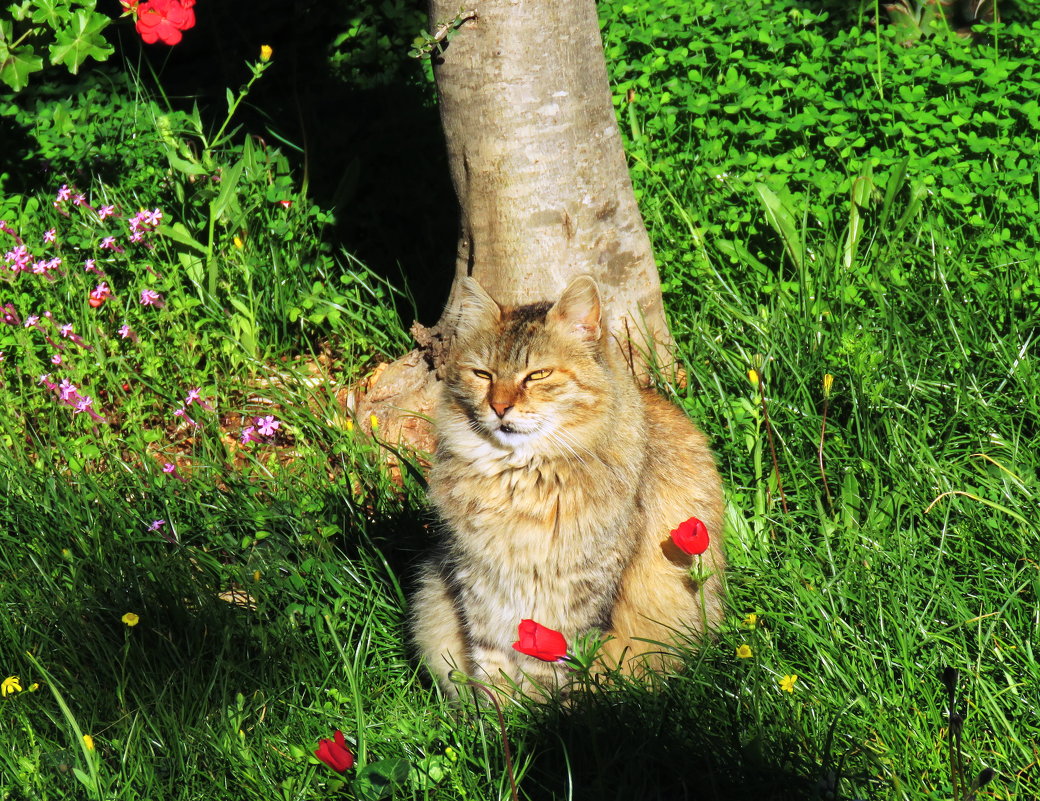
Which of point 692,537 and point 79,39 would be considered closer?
point 692,537

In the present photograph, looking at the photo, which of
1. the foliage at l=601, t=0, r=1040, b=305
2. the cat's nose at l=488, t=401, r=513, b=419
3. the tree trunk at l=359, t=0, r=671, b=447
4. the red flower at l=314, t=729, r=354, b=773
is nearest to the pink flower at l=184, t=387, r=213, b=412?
the tree trunk at l=359, t=0, r=671, b=447

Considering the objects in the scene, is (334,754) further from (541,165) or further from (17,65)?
(17,65)

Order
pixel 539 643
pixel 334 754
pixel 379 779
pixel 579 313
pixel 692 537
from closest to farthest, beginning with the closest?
pixel 334 754, pixel 539 643, pixel 379 779, pixel 692 537, pixel 579 313

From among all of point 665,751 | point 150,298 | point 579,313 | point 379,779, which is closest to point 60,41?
point 150,298

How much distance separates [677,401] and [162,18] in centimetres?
250

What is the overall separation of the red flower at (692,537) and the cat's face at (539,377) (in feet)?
1.47

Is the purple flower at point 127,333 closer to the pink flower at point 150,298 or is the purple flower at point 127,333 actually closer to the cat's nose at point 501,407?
the pink flower at point 150,298

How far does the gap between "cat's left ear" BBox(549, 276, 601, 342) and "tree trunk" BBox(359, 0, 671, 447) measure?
0.87 metres

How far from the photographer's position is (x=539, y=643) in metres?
2.32

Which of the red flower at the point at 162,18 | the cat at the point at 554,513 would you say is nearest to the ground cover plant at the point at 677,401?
the cat at the point at 554,513

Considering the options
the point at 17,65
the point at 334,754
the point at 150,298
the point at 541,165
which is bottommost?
the point at 334,754

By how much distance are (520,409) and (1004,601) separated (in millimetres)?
1464

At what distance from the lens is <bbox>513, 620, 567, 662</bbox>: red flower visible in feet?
7.59

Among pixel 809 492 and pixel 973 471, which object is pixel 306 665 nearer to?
pixel 809 492
